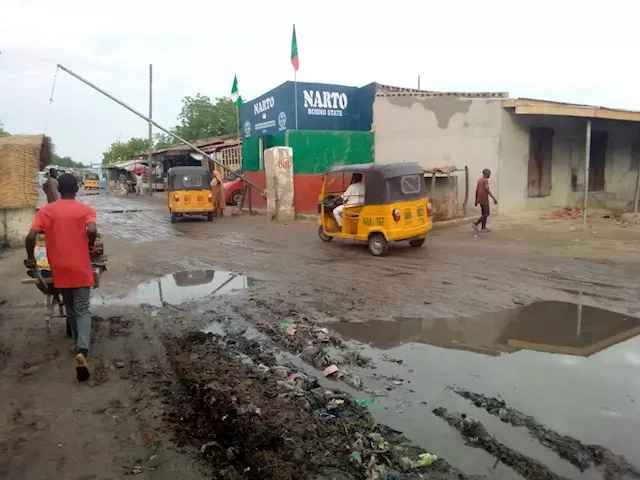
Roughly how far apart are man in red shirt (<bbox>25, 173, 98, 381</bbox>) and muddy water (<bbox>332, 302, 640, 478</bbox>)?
273 cm

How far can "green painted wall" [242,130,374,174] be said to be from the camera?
1898 centimetres

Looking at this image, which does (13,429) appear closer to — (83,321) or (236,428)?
(83,321)

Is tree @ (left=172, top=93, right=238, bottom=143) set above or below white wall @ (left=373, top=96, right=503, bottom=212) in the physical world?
above

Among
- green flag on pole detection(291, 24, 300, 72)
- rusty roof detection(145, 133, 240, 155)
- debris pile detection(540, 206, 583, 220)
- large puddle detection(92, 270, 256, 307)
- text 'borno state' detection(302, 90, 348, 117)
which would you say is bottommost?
large puddle detection(92, 270, 256, 307)

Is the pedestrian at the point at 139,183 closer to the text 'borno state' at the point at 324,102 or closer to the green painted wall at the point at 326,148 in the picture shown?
the text 'borno state' at the point at 324,102

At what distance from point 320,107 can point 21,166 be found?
11733 millimetres

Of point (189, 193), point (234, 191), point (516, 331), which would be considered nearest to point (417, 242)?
point (516, 331)

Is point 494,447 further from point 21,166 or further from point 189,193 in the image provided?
point 189,193

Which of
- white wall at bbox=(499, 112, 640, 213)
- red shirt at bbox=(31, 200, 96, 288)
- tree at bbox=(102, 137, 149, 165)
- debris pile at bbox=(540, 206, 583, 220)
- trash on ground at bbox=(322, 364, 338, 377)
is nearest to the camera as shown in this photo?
trash on ground at bbox=(322, 364, 338, 377)

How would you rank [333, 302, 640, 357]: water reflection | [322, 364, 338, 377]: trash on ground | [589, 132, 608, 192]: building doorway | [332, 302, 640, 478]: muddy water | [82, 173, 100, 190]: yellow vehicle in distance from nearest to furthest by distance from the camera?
[332, 302, 640, 478]: muddy water → [322, 364, 338, 377]: trash on ground → [333, 302, 640, 357]: water reflection → [589, 132, 608, 192]: building doorway → [82, 173, 100, 190]: yellow vehicle in distance

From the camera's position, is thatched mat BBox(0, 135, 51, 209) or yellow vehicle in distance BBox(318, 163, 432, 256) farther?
thatched mat BBox(0, 135, 51, 209)

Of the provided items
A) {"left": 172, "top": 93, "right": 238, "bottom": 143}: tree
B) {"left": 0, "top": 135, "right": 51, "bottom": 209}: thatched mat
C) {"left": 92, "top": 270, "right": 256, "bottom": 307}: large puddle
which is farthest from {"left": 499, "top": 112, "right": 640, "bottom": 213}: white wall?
{"left": 172, "top": 93, "right": 238, "bottom": 143}: tree

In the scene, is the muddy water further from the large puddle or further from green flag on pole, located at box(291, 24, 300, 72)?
green flag on pole, located at box(291, 24, 300, 72)

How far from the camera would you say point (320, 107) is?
20.5m
